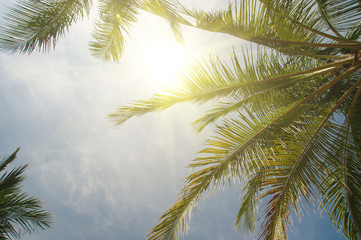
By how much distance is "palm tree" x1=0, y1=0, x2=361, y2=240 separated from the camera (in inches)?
136


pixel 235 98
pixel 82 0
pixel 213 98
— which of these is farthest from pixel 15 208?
pixel 235 98

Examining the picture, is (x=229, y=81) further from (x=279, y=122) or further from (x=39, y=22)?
(x=39, y=22)

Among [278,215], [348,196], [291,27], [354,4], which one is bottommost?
[278,215]

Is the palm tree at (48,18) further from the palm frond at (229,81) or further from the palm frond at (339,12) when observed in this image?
the palm frond at (339,12)

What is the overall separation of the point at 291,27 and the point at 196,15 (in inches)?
58.7

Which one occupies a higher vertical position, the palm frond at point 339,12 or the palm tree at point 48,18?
the palm frond at point 339,12

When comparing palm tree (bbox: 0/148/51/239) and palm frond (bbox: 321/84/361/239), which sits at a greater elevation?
palm frond (bbox: 321/84/361/239)

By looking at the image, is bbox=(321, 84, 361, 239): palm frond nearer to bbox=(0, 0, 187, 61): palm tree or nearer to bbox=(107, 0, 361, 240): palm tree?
bbox=(107, 0, 361, 240): palm tree

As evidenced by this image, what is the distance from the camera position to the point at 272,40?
3.47m

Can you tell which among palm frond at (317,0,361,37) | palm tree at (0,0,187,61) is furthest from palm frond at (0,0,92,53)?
palm frond at (317,0,361,37)

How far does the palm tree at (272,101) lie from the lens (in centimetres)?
346

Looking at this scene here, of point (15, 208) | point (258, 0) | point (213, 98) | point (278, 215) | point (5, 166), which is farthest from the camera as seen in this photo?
point (5, 166)

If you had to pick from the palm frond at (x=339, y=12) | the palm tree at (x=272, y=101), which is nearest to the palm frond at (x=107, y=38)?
the palm tree at (x=272, y=101)

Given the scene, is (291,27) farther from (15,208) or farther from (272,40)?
(15,208)
